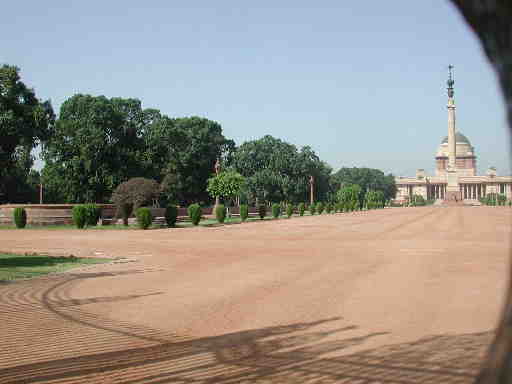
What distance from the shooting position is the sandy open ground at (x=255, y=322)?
5188mm

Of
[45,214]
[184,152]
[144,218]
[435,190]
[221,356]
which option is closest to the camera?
[221,356]

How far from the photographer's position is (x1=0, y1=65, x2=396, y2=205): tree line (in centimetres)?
4059

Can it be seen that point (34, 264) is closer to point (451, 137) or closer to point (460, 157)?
point (451, 137)

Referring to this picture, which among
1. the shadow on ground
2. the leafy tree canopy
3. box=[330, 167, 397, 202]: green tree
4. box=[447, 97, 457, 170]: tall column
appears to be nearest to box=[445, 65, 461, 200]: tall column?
box=[447, 97, 457, 170]: tall column

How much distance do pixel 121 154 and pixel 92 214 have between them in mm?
17945

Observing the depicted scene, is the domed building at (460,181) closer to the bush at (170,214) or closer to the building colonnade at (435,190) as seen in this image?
the building colonnade at (435,190)

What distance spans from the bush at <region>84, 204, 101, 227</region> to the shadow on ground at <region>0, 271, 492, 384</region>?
28.2m

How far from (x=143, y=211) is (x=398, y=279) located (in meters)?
23.9

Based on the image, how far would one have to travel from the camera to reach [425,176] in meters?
165

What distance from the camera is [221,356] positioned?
566 centimetres

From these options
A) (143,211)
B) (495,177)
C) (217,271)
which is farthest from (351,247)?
(495,177)

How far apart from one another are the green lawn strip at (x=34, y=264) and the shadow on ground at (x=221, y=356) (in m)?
5.38

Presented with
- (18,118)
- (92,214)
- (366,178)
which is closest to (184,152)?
(18,118)

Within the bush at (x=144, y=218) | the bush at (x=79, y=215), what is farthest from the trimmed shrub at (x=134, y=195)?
the bush at (x=144, y=218)
